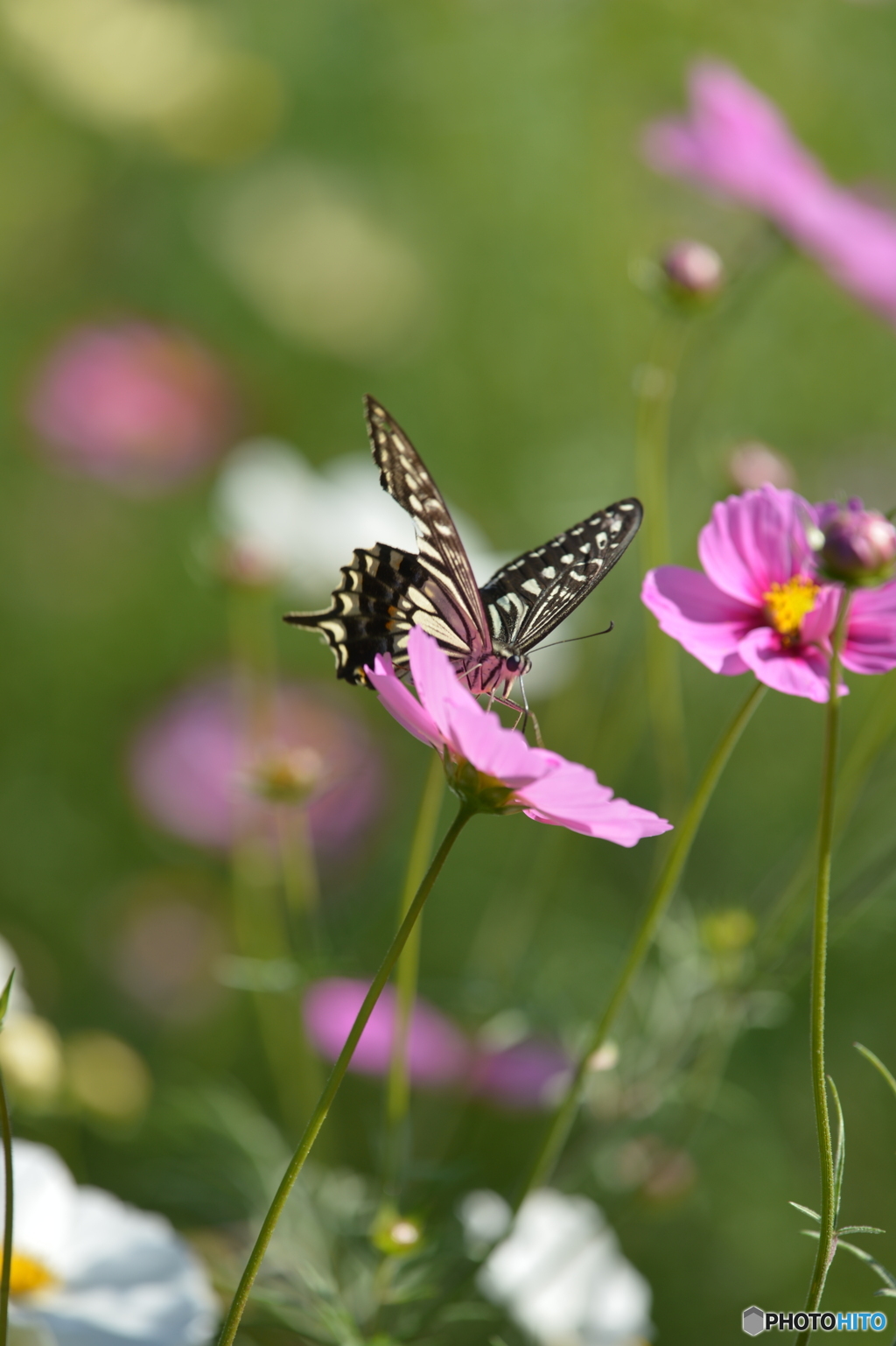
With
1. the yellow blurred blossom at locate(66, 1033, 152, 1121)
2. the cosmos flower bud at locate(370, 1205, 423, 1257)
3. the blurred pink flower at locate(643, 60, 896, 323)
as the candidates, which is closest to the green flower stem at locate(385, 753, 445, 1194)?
the cosmos flower bud at locate(370, 1205, 423, 1257)

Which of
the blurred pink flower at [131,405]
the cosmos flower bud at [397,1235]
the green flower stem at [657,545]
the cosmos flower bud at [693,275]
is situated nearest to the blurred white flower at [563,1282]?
the cosmos flower bud at [397,1235]

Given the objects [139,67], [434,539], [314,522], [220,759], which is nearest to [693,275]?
[434,539]

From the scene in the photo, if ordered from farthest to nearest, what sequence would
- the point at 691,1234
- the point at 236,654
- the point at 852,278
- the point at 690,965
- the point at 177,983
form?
1. the point at 236,654
2. the point at 177,983
3. the point at 691,1234
4. the point at 852,278
5. the point at 690,965

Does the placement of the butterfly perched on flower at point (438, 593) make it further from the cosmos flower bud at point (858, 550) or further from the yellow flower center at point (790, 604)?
the cosmos flower bud at point (858, 550)

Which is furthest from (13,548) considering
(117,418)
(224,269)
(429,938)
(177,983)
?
(429,938)

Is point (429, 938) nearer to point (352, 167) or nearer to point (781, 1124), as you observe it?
point (781, 1124)

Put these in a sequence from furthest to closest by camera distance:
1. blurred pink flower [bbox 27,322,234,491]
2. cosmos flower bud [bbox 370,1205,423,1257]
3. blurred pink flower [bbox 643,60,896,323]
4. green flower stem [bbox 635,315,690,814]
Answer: blurred pink flower [bbox 27,322,234,491]
blurred pink flower [bbox 643,60,896,323]
green flower stem [bbox 635,315,690,814]
cosmos flower bud [bbox 370,1205,423,1257]

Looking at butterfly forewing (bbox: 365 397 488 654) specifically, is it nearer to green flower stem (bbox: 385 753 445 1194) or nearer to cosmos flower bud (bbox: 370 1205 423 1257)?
green flower stem (bbox: 385 753 445 1194)
